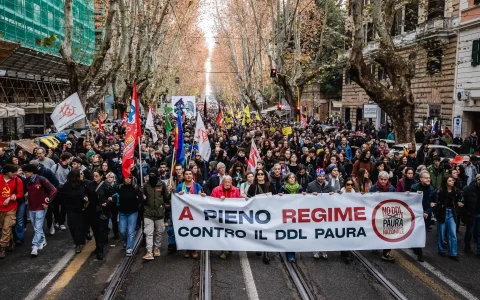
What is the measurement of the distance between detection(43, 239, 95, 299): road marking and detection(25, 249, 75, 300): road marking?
0.11 m

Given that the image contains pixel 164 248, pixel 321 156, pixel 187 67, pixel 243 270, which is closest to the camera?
pixel 243 270

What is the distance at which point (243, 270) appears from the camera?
721 centimetres

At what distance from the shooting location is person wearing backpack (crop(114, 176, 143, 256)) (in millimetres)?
7535

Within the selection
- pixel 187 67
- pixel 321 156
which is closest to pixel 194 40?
pixel 187 67

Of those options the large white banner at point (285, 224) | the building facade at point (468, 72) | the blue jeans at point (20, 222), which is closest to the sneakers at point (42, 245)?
the blue jeans at point (20, 222)

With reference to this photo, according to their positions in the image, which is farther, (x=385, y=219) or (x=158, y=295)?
(x=385, y=219)

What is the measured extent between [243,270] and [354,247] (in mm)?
1812

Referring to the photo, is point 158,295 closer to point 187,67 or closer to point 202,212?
point 202,212

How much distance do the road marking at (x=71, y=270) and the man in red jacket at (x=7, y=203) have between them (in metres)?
1.20

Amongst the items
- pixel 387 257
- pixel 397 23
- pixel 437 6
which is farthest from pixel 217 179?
pixel 397 23

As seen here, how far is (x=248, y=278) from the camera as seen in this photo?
687 cm

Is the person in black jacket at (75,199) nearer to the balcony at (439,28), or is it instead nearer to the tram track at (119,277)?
the tram track at (119,277)

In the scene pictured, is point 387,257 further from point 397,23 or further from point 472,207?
point 397,23

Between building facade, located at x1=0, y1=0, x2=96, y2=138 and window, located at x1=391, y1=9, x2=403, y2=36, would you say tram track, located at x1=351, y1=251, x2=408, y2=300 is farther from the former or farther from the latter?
window, located at x1=391, y1=9, x2=403, y2=36
